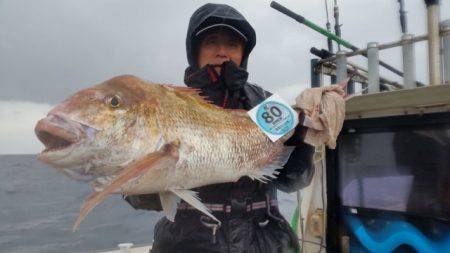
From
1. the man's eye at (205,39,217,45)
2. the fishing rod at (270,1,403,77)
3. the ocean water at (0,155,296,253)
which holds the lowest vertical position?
the ocean water at (0,155,296,253)

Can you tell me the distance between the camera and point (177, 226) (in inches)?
97.3

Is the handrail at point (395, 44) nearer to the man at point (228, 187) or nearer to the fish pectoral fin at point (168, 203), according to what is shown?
the man at point (228, 187)

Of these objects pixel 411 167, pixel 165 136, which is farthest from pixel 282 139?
pixel 411 167

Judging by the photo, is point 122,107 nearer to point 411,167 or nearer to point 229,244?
point 229,244

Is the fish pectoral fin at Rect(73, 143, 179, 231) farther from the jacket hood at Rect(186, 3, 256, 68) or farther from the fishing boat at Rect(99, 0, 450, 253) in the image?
the fishing boat at Rect(99, 0, 450, 253)

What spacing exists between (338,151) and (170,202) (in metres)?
2.76

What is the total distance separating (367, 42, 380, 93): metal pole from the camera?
4.04 meters

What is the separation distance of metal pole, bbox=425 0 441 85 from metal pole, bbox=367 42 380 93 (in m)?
0.53

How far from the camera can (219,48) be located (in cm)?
287

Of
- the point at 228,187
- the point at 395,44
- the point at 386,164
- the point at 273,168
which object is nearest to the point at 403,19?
the point at 395,44

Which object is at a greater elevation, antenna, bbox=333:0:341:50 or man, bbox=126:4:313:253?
antenna, bbox=333:0:341:50

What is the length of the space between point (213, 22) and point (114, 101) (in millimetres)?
1113

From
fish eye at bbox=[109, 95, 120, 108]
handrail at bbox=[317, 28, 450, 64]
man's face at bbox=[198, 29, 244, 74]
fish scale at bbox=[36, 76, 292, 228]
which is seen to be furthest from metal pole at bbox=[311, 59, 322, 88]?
fish eye at bbox=[109, 95, 120, 108]

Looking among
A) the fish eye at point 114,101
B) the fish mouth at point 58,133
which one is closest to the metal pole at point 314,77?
the fish eye at point 114,101
